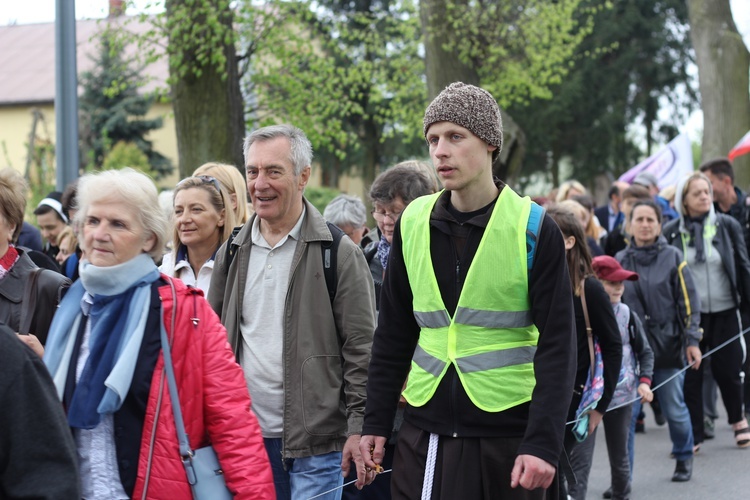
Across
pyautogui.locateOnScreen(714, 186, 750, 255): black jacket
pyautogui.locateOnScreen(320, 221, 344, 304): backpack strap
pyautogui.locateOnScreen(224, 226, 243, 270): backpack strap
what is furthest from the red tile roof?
pyautogui.locateOnScreen(320, 221, 344, 304): backpack strap

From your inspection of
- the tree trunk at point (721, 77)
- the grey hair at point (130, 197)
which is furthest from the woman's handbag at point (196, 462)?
the tree trunk at point (721, 77)

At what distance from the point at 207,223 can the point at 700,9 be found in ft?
55.1

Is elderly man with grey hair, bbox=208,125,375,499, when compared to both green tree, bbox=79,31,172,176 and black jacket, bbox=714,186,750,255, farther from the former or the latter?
green tree, bbox=79,31,172,176

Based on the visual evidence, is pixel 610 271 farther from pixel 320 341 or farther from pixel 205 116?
pixel 205 116

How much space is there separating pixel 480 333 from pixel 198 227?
2082 millimetres

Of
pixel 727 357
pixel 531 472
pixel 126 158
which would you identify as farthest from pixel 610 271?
pixel 126 158

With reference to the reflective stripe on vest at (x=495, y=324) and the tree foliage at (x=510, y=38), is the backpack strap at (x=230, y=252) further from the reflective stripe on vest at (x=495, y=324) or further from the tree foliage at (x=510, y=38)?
the tree foliage at (x=510, y=38)

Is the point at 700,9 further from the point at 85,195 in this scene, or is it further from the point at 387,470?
the point at 85,195

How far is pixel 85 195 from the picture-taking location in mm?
3541

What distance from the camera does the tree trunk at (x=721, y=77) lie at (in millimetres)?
19656

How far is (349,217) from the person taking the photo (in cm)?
709

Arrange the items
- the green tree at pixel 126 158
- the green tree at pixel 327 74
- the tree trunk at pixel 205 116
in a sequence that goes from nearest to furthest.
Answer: the tree trunk at pixel 205 116
the green tree at pixel 327 74
the green tree at pixel 126 158

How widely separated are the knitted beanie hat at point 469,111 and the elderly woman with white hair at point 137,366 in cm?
104

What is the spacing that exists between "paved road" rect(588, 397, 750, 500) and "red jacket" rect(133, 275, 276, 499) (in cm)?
491
